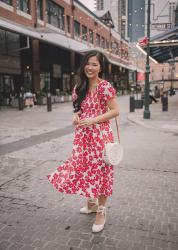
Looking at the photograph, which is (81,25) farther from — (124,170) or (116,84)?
(124,170)

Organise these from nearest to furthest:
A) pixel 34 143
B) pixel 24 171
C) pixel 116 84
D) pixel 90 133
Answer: pixel 90 133
pixel 24 171
pixel 34 143
pixel 116 84

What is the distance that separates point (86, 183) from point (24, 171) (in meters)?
2.56

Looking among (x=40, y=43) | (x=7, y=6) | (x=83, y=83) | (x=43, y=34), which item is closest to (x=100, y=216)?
(x=83, y=83)

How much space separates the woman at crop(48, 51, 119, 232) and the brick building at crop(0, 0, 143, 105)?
16.1 metres

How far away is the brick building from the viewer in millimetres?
22023

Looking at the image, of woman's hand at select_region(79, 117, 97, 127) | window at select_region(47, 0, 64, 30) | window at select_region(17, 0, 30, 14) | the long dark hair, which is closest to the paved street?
woman's hand at select_region(79, 117, 97, 127)

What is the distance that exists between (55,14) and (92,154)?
30107 mm

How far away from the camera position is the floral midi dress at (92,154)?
302 centimetres

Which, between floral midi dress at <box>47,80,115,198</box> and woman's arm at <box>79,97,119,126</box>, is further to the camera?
floral midi dress at <box>47,80,115,198</box>

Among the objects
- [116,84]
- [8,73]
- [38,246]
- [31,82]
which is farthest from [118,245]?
[116,84]

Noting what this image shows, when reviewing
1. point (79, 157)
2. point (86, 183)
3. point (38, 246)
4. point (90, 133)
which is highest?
point (90, 133)

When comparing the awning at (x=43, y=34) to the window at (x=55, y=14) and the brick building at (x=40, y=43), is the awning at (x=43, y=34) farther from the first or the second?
the window at (x=55, y=14)

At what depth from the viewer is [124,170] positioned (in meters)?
5.41

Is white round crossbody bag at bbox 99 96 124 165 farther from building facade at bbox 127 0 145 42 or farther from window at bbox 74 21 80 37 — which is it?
window at bbox 74 21 80 37
